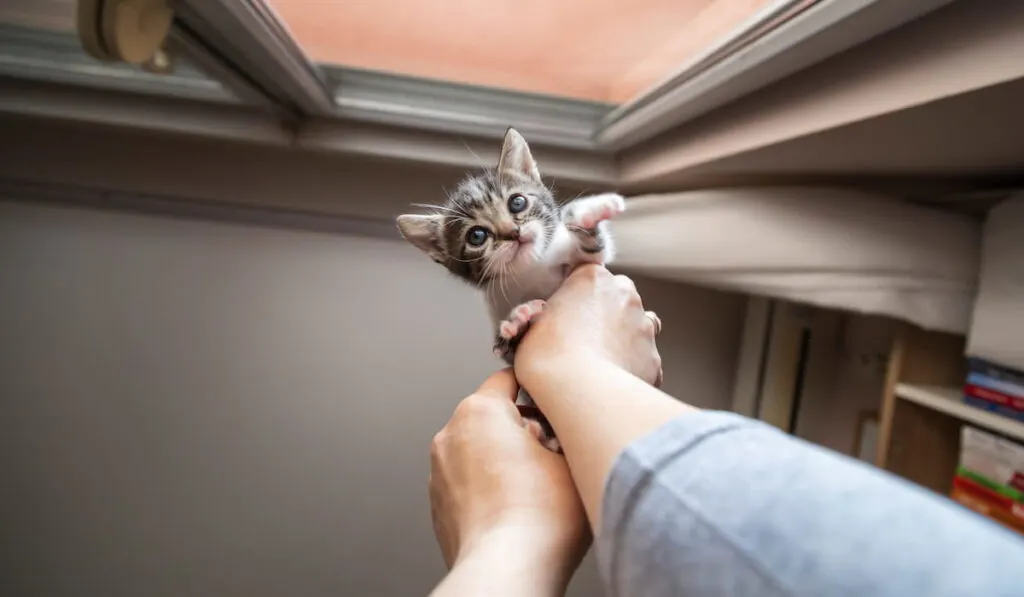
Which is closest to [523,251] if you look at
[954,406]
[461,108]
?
[461,108]

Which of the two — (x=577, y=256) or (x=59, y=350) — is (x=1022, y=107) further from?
(x=59, y=350)

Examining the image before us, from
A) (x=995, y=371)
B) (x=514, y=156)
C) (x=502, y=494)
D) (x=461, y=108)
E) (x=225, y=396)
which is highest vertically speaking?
(x=461, y=108)

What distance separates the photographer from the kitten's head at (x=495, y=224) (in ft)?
3.14

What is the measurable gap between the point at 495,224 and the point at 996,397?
93cm

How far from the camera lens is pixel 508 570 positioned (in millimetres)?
407

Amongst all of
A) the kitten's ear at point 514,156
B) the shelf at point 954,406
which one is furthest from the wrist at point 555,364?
the shelf at point 954,406

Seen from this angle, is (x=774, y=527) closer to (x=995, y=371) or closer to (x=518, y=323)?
(x=518, y=323)

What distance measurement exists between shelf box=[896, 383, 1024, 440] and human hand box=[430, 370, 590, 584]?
829 mm

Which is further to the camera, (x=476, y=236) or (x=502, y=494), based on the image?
(x=476, y=236)

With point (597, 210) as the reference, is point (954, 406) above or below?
below

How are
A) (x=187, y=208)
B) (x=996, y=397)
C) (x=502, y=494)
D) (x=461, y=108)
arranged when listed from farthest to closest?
1. (x=187, y=208)
2. (x=461, y=108)
3. (x=996, y=397)
4. (x=502, y=494)

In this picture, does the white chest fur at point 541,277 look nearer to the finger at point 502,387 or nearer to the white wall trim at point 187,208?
the finger at point 502,387

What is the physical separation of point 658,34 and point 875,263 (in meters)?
0.62

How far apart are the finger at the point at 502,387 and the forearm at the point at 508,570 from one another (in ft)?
1.02
